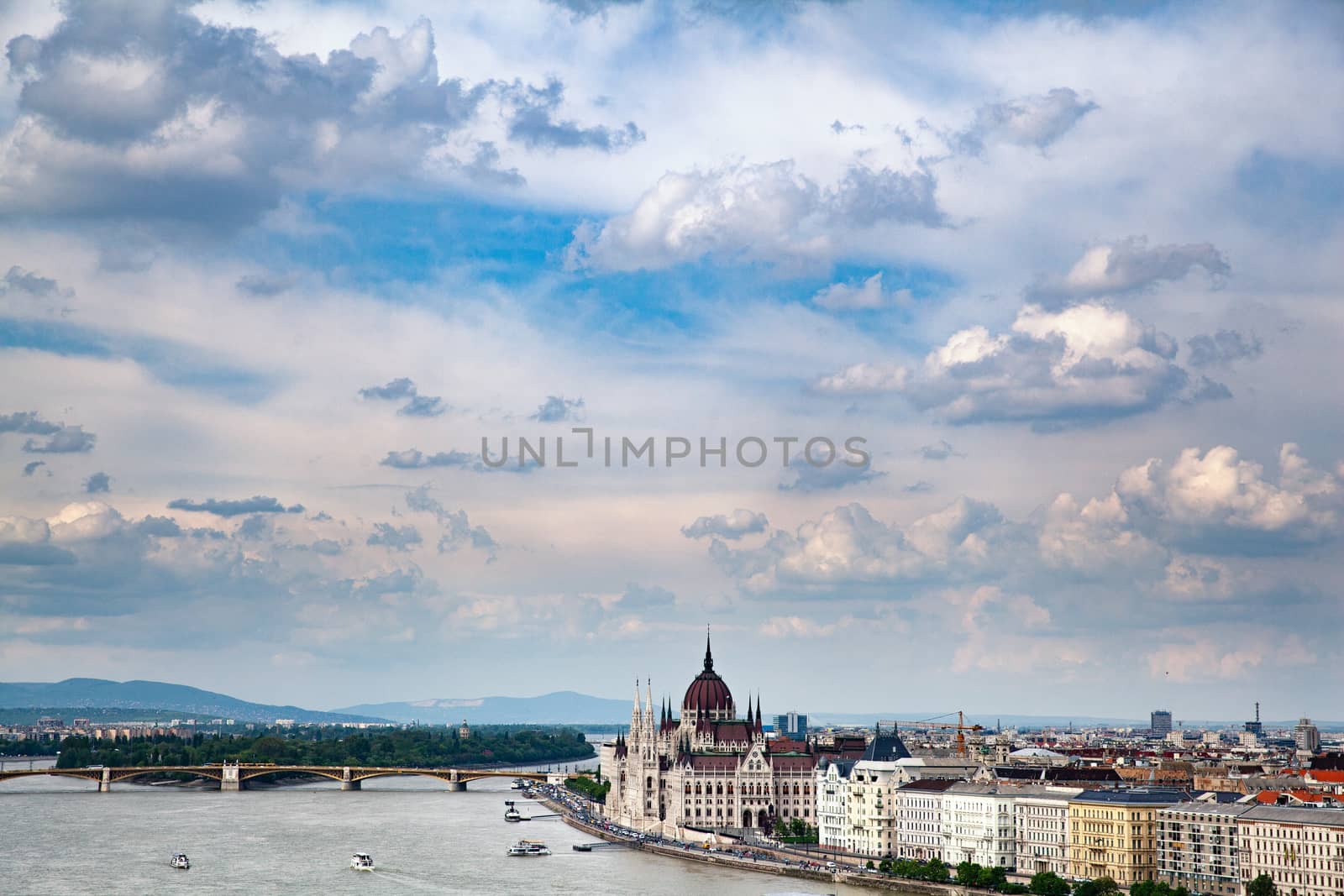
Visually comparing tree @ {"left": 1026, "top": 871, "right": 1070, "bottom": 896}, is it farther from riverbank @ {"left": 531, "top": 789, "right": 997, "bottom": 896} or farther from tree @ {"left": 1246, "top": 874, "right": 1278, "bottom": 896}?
tree @ {"left": 1246, "top": 874, "right": 1278, "bottom": 896}

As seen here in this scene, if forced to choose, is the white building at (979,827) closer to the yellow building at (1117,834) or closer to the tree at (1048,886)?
the yellow building at (1117,834)

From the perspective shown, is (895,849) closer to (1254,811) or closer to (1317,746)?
(1254,811)

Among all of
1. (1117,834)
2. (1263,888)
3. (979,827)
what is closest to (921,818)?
(979,827)

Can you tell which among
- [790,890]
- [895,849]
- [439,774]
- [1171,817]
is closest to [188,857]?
[790,890]

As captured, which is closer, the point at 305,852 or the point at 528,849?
the point at 305,852

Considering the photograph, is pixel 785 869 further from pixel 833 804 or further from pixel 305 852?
pixel 305 852

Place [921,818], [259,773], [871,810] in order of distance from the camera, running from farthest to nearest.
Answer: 1. [259,773]
2. [871,810]
3. [921,818]

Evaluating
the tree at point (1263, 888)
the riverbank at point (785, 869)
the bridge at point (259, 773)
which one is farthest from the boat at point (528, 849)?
the bridge at point (259, 773)

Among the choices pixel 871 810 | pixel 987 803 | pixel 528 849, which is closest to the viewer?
pixel 987 803
